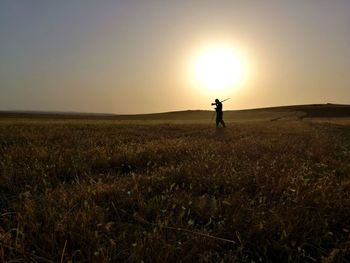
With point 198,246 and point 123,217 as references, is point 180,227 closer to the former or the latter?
point 198,246

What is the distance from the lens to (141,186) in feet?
16.4

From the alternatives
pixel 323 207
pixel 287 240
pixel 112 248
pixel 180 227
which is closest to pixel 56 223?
pixel 112 248

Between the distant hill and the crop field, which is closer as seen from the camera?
the crop field

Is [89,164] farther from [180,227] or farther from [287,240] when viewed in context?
[287,240]

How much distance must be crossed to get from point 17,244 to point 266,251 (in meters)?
2.15

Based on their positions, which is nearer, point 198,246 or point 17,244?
point 17,244

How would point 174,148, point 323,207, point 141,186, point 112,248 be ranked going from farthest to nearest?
point 174,148 < point 141,186 < point 323,207 < point 112,248

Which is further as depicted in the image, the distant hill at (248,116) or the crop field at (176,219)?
the distant hill at (248,116)

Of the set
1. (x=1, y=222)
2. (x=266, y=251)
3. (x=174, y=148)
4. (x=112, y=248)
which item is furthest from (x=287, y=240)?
(x=174, y=148)

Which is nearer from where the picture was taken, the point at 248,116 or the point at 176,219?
the point at 176,219

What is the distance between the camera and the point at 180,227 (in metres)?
3.58

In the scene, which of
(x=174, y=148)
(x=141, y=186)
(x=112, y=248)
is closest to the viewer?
(x=112, y=248)

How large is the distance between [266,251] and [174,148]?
5689 millimetres

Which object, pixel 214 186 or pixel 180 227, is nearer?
pixel 180 227
